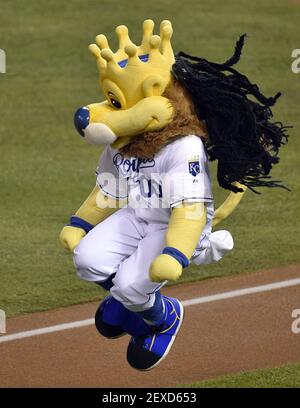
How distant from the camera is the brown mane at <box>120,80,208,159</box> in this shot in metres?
7.64

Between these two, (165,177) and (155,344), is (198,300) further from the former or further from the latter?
(165,177)

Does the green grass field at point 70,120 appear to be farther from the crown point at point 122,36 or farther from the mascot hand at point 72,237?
the crown point at point 122,36

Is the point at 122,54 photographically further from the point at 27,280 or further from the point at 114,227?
the point at 27,280

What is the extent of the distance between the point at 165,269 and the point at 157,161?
0.73 meters

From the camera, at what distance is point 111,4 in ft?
66.1

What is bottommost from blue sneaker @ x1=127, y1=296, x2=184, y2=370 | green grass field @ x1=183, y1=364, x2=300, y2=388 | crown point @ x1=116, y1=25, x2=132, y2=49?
green grass field @ x1=183, y1=364, x2=300, y2=388

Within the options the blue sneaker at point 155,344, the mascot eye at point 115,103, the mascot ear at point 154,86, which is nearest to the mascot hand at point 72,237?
the blue sneaker at point 155,344

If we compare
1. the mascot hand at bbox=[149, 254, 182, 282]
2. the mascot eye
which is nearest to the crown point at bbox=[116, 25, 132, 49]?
the mascot eye

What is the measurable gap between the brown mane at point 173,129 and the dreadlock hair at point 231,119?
68 mm

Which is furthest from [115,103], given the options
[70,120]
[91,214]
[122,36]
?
[70,120]

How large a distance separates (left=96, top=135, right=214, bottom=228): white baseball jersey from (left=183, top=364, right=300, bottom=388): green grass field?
143cm

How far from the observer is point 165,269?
732cm

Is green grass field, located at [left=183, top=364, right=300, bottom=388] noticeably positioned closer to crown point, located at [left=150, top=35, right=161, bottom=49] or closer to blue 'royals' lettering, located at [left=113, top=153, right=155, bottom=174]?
blue 'royals' lettering, located at [left=113, top=153, right=155, bottom=174]

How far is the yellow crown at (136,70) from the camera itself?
24.8ft
